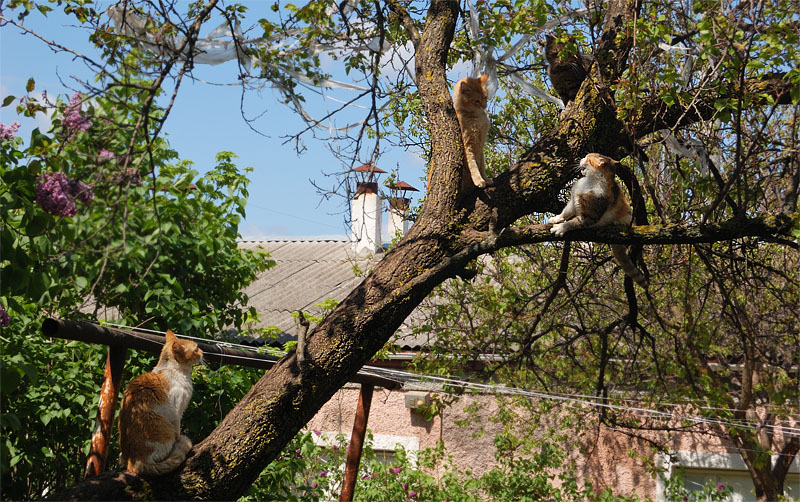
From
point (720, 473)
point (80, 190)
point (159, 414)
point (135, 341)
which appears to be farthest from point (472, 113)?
point (720, 473)

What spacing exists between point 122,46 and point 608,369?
5.95 metres

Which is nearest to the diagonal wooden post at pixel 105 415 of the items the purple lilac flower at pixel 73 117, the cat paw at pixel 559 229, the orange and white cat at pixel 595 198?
the purple lilac flower at pixel 73 117

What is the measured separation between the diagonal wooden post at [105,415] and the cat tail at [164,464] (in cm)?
47

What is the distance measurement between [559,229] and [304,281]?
7.10 m

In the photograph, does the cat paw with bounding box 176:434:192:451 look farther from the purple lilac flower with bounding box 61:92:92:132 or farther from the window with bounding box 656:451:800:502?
the window with bounding box 656:451:800:502

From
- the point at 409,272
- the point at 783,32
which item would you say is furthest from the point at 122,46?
the point at 783,32

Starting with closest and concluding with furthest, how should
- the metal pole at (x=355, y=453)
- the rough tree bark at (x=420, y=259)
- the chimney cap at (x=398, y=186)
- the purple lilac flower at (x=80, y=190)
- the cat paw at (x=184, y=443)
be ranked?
the purple lilac flower at (x=80, y=190) < the rough tree bark at (x=420, y=259) < the cat paw at (x=184, y=443) < the metal pole at (x=355, y=453) < the chimney cap at (x=398, y=186)

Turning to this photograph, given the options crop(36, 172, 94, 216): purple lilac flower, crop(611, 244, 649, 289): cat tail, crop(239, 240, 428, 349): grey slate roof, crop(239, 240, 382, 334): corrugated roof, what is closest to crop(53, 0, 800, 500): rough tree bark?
crop(611, 244, 649, 289): cat tail

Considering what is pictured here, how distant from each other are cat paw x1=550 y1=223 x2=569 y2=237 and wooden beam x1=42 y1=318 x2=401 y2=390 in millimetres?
1904

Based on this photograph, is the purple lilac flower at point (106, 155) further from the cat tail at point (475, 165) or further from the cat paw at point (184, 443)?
the cat tail at point (475, 165)

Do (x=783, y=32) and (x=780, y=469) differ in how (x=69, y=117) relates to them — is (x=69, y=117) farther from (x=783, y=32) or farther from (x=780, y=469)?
(x=780, y=469)

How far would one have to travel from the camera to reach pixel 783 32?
11.0 feet

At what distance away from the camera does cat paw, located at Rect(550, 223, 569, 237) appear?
3.62 meters

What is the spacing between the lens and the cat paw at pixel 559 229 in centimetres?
362
